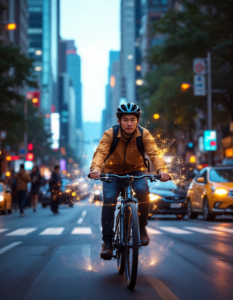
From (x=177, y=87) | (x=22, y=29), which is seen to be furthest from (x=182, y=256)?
(x=22, y=29)

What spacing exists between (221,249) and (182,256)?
1086 millimetres

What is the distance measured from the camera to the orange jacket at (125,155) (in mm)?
6477

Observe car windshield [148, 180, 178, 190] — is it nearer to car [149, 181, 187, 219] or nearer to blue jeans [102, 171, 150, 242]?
car [149, 181, 187, 219]

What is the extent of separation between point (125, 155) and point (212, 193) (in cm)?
1042

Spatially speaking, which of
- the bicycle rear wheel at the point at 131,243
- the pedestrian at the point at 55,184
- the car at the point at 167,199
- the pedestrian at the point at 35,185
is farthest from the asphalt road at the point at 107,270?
the pedestrian at the point at 35,185

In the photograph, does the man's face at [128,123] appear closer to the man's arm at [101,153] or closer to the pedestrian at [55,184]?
the man's arm at [101,153]

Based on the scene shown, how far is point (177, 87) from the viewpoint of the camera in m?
34.7

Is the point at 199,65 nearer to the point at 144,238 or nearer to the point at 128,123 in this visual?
the point at 128,123

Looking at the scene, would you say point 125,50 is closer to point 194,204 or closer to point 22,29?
point 22,29

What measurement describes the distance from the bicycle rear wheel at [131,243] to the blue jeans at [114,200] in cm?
37

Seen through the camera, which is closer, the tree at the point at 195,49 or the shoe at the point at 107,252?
the shoe at the point at 107,252

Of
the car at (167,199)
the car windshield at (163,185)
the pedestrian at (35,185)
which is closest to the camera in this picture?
the car at (167,199)

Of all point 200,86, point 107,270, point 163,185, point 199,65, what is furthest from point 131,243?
point 200,86

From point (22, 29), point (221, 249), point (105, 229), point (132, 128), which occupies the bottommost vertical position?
point (221, 249)
